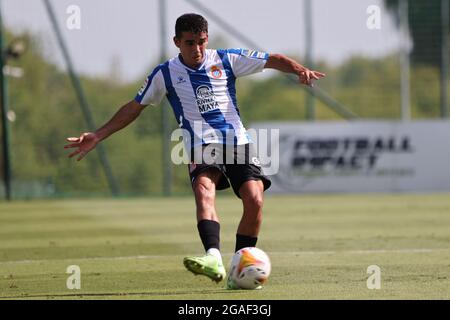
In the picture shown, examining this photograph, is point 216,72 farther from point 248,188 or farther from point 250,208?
point 250,208

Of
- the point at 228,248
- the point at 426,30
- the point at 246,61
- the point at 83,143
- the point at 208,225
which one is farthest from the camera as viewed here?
the point at 426,30

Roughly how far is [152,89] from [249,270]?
5.84ft

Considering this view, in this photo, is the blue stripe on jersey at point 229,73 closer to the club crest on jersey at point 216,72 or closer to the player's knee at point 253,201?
the club crest on jersey at point 216,72

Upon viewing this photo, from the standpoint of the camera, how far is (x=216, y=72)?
8242 mm

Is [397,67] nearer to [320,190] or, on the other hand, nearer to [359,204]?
[320,190]

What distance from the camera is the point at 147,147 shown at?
2684cm

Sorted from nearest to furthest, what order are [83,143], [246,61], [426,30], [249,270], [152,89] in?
[249,270] < [83,143] < [152,89] < [246,61] < [426,30]

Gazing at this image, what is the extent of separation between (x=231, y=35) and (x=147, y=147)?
381 cm

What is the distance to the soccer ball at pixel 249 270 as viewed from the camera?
24.5 feet

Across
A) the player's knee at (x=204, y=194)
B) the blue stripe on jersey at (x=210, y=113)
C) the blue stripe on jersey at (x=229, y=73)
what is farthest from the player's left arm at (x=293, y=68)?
the player's knee at (x=204, y=194)

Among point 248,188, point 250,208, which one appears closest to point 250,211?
point 250,208

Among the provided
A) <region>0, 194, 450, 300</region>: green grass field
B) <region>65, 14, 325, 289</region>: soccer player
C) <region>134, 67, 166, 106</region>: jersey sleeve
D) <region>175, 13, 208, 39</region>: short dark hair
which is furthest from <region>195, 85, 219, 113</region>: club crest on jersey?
<region>0, 194, 450, 300</region>: green grass field
